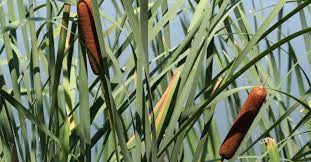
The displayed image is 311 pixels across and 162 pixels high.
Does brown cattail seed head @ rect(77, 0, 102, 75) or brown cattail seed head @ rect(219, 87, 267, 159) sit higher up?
brown cattail seed head @ rect(77, 0, 102, 75)

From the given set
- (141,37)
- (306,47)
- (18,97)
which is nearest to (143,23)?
(141,37)

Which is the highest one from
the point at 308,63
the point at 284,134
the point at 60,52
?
the point at 60,52

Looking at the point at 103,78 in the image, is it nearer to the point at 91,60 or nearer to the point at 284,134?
the point at 91,60

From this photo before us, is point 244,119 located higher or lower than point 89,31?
lower
